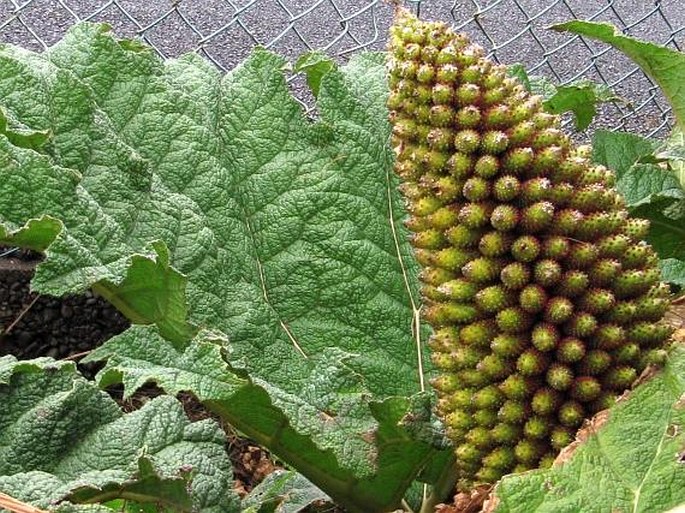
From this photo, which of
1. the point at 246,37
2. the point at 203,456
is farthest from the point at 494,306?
the point at 246,37

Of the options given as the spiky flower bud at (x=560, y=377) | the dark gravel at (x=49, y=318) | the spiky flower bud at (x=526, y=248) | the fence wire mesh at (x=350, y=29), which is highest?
the fence wire mesh at (x=350, y=29)

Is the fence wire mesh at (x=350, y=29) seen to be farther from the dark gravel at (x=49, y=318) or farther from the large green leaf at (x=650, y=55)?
the large green leaf at (x=650, y=55)

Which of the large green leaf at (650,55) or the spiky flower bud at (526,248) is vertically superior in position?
the large green leaf at (650,55)

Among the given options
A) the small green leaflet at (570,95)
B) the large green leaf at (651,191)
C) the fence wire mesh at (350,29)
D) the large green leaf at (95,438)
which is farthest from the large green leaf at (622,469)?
the fence wire mesh at (350,29)

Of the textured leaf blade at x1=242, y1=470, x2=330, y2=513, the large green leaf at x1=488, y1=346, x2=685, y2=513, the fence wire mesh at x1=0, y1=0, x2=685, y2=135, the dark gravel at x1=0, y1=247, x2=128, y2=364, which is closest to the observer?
the large green leaf at x1=488, y1=346, x2=685, y2=513

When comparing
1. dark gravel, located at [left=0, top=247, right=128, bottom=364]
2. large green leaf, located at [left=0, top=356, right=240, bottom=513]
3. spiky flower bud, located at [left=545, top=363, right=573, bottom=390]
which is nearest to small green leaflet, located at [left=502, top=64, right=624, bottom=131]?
spiky flower bud, located at [left=545, top=363, right=573, bottom=390]

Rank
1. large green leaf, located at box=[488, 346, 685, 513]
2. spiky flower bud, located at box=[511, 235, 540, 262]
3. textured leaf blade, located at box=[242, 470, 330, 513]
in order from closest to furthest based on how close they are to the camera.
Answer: large green leaf, located at box=[488, 346, 685, 513]
spiky flower bud, located at box=[511, 235, 540, 262]
textured leaf blade, located at box=[242, 470, 330, 513]

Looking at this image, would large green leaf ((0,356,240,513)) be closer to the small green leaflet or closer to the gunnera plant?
the gunnera plant
